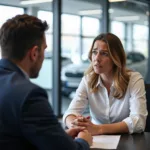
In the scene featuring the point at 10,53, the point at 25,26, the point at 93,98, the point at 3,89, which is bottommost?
the point at 93,98

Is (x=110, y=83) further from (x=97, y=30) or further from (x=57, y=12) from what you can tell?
(x=97, y=30)

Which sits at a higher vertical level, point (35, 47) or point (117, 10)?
point (117, 10)

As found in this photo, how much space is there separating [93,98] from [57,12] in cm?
269

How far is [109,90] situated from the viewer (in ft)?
7.01

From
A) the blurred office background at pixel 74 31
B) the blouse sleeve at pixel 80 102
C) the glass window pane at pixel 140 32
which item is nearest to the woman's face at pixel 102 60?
the blouse sleeve at pixel 80 102

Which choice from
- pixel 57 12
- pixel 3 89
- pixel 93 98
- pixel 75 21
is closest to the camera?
pixel 3 89

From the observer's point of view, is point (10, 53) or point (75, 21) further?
point (75, 21)

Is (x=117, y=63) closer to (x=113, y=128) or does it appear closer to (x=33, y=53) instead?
(x=113, y=128)

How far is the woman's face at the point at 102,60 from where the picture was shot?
2.11m

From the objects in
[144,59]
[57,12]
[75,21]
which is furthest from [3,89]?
[144,59]

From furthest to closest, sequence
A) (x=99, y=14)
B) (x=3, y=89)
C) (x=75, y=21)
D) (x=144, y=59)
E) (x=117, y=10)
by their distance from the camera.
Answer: (x=144, y=59) < (x=117, y=10) < (x=99, y=14) < (x=75, y=21) < (x=3, y=89)

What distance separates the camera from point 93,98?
Result: 2.14 m

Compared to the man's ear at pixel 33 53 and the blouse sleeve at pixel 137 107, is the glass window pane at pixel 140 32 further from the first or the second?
the man's ear at pixel 33 53

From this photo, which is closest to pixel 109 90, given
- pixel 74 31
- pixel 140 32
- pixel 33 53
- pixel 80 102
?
pixel 80 102
